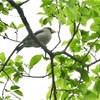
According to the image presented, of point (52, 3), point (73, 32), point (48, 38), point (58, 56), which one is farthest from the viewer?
point (48, 38)

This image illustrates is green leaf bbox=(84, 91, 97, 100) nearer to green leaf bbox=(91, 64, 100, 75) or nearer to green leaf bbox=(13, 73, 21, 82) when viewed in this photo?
green leaf bbox=(91, 64, 100, 75)

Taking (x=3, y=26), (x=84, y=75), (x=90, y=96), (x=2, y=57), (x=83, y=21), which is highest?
(x=3, y=26)

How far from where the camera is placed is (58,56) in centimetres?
336

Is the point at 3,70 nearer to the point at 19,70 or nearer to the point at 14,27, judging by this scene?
the point at 19,70

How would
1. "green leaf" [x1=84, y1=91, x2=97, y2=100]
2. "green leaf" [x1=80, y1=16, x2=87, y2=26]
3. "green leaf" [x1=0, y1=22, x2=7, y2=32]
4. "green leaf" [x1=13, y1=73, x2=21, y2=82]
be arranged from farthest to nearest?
"green leaf" [x1=0, y1=22, x2=7, y2=32]
"green leaf" [x1=13, y1=73, x2=21, y2=82]
"green leaf" [x1=84, y1=91, x2=97, y2=100]
"green leaf" [x1=80, y1=16, x2=87, y2=26]

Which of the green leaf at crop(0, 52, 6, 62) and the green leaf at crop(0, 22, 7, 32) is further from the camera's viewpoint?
the green leaf at crop(0, 22, 7, 32)

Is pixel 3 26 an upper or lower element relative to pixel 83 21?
upper

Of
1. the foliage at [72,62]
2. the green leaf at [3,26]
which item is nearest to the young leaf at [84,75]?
the foliage at [72,62]

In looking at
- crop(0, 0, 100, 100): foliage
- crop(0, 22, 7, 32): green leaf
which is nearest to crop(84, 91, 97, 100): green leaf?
crop(0, 0, 100, 100): foliage

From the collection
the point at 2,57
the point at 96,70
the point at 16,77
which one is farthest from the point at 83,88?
the point at 2,57

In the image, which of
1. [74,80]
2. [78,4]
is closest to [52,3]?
[78,4]

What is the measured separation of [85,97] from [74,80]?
0.78 feet

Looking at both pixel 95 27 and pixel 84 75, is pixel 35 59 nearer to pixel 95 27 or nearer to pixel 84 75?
pixel 84 75

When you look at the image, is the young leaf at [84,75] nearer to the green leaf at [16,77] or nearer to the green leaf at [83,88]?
the green leaf at [83,88]
